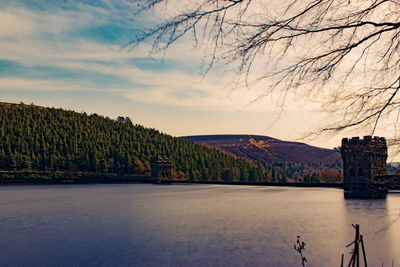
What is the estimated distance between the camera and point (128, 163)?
153750mm

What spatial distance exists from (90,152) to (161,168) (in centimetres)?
5889

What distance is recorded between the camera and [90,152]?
6171 inches

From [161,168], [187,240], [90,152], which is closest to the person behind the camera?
[187,240]

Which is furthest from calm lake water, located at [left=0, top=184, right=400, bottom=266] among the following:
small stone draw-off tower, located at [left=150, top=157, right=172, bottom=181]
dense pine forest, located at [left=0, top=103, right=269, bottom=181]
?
dense pine forest, located at [left=0, top=103, right=269, bottom=181]

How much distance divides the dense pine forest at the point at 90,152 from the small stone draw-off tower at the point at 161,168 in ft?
126

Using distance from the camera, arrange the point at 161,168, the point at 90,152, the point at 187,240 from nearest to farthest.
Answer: the point at 187,240 → the point at 161,168 → the point at 90,152

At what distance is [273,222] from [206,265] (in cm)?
1585

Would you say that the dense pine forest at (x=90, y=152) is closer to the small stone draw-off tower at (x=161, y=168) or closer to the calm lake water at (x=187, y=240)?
the small stone draw-off tower at (x=161, y=168)

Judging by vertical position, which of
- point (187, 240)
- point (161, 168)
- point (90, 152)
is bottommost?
point (187, 240)

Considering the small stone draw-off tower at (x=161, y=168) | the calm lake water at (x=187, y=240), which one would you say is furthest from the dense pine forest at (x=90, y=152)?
the calm lake water at (x=187, y=240)

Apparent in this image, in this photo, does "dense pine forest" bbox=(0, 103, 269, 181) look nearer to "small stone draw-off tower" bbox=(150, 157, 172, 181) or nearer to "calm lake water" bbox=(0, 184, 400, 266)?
"small stone draw-off tower" bbox=(150, 157, 172, 181)

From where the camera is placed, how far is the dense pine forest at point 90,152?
484 ft

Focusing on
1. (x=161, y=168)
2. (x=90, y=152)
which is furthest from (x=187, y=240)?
(x=90, y=152)

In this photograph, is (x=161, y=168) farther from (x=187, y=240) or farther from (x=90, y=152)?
(x=187, y=240)
